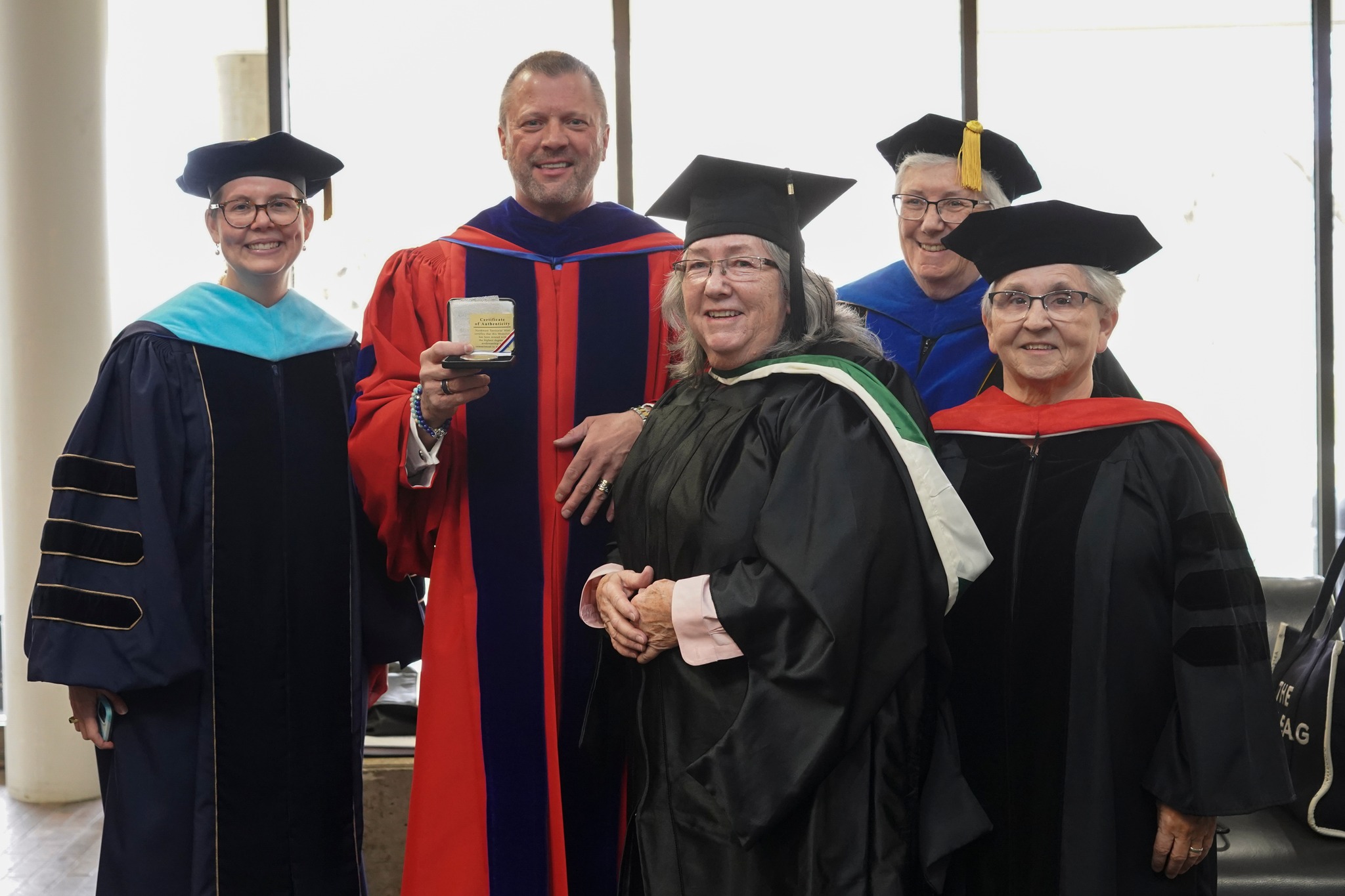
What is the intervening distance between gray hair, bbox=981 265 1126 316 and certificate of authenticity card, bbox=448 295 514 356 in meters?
1.13

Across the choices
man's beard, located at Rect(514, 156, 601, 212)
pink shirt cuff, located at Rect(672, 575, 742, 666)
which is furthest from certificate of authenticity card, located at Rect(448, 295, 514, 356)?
pink shirt cuff, located at Rect(672, 575, 742, 666)

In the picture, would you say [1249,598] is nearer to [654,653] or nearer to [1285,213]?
[654,653]

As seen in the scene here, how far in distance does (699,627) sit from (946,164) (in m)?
1.44

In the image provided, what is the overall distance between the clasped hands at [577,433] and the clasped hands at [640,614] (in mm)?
278

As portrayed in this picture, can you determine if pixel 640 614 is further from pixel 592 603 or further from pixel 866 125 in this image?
pixel 866 125

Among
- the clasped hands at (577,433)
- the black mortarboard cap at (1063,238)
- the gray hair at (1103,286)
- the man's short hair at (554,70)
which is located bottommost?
the clasped hands at (577,433)

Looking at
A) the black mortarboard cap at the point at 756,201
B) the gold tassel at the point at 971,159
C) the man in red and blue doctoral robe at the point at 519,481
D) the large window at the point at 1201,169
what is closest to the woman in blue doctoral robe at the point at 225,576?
the man in red and blue doctoral robe at the point at 519,481

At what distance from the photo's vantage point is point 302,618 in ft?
8.57

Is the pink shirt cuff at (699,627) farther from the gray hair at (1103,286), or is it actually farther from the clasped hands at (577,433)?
the gray hair at (1103,286)

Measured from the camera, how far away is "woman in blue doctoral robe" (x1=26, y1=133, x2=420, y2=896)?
2443 millimetres

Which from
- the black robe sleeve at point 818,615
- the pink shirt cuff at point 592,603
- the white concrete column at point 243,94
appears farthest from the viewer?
the white concrete column at point 243,94

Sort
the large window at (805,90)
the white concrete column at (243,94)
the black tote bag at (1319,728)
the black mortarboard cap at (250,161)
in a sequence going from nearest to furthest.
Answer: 1. the black mortarboard cap at (250,161)
2. the black tote bag at (1319,728)
3. the large window at (805,90)
4. the white concrete column at (243,94)

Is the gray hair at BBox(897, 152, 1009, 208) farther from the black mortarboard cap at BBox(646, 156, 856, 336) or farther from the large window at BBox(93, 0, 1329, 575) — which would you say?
the large window at BBox(93, 0, 1329, 575)

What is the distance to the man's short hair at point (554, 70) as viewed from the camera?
2469mm
